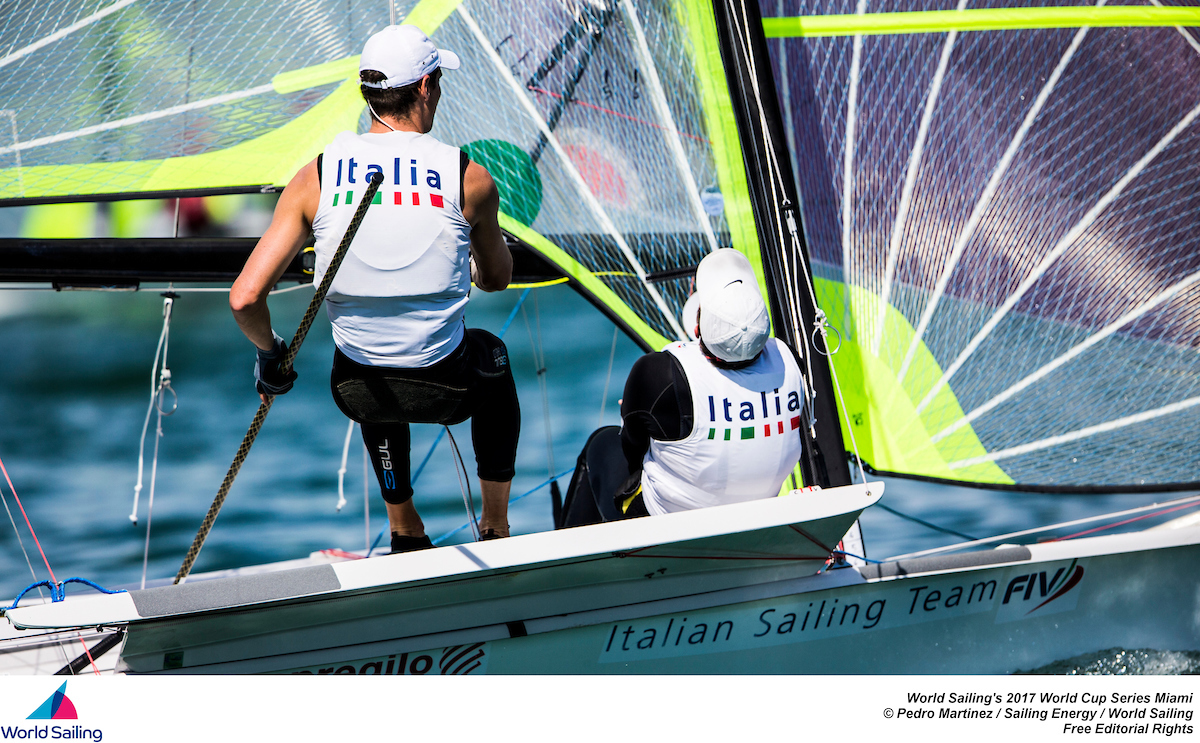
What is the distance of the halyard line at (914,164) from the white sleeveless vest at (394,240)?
138cm

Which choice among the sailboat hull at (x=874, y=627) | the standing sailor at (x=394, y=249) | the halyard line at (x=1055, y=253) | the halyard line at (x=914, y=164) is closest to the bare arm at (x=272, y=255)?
the standing sailor at (x=394, y=249)

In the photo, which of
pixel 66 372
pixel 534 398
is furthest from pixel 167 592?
pixel 66 372

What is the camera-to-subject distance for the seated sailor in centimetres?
174

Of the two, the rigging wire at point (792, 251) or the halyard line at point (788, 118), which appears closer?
the rigging wire at point (792, 251)

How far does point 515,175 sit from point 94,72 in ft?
3.32

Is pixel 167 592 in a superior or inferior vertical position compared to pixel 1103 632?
inferior

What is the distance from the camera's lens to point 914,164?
101 inches

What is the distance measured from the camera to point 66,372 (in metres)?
5.39

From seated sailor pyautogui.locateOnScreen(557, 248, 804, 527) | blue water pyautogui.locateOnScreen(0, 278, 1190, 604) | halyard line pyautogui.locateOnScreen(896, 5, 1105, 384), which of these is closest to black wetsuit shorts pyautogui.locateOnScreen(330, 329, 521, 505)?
seated sailor pyautogui.locateOnScreen(557, 248, 804, 527)

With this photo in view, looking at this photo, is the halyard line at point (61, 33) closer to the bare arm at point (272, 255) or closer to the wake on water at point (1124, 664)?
the bare arm at point (272, 255)

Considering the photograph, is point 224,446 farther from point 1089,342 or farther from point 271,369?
point 1089,342

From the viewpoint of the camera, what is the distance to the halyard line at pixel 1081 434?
2.56 m
